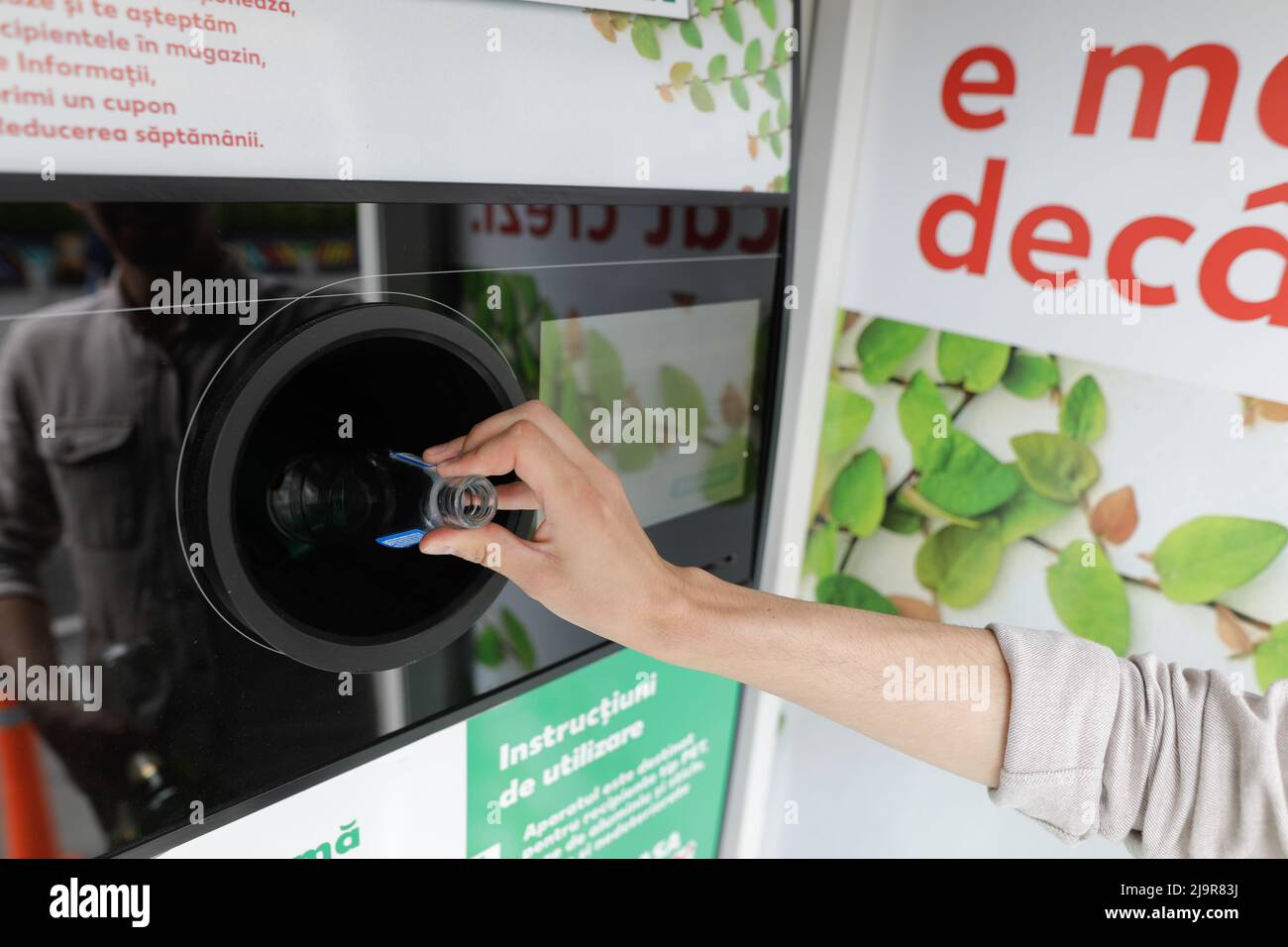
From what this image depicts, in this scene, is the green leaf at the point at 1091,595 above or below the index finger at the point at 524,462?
below

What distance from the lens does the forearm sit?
0.88 m

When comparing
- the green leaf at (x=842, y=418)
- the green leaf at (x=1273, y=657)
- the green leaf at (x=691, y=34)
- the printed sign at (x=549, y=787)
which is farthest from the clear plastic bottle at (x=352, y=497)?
the green leaf at (x=1273, y=657)

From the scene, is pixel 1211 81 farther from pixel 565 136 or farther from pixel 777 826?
pixel 777 826

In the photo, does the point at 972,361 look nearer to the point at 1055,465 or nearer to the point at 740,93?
the point at 1055,465

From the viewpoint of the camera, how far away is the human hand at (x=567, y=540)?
798 millimetres

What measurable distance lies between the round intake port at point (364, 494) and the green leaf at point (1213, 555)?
2.56ft

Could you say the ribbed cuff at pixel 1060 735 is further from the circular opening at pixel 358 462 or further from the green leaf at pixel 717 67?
the green leaf at pixel 717 67

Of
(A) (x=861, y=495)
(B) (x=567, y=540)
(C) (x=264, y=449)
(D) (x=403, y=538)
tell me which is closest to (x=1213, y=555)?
(A) (x=861, y=495)

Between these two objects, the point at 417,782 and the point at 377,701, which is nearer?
the point at 377,701

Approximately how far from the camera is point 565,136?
36.8 inches

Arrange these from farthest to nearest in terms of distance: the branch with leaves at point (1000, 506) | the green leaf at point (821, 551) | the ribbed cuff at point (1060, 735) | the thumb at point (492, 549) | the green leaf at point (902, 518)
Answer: the green leaf at point (821, 551), the green leaf at point (902, 518), the branch with leaves at point (1000, 506), the ribbed cuff at point (1060, 735), the thumb at point (492, 549)

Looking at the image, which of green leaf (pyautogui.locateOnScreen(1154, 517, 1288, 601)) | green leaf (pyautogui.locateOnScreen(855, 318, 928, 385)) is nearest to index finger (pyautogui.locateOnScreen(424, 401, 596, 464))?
green leaf (pyautogui.locateOnScreen(855, 318, 928, 385))

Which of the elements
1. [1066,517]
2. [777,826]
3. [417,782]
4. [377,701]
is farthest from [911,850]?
[377,701]
